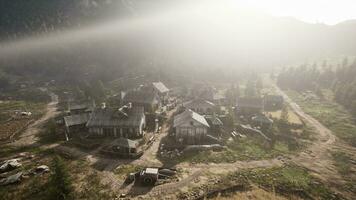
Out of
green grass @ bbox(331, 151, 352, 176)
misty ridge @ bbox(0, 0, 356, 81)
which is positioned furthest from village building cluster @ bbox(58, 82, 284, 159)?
misty ridge @ bbox(0, 0, 356, 81)

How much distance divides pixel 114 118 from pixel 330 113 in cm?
6793

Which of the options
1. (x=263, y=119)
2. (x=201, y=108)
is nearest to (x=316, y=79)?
(x=263, y=119)

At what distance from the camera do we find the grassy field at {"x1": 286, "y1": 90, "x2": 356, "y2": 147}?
6059 cm

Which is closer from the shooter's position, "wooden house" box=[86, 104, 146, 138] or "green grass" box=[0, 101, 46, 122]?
"wooden house" box=[86, 104, 146, 138]

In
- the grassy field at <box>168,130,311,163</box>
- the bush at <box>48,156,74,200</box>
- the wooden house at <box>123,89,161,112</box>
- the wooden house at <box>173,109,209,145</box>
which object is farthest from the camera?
the wooden house at <box>123,89,161,112</box>

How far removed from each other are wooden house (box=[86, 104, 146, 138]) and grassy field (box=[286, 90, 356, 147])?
158 feet

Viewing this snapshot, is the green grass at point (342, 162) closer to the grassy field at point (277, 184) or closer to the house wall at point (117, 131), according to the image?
the grassy field at point (277, 184)

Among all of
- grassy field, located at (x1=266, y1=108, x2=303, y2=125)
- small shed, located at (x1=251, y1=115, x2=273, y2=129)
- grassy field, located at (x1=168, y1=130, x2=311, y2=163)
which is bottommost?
grassy field, located at (x1=168, y1=130, x2=311, y2=163)

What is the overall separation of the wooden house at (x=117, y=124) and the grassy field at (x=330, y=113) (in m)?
48.0

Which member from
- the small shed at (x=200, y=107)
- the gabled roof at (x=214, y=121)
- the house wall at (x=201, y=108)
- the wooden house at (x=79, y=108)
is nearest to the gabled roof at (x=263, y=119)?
the gabled roof at (x=214, y=121)

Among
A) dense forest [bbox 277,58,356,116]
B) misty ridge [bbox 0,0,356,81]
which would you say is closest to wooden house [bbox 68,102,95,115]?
misty ridge [bbox 0,0,356,81]

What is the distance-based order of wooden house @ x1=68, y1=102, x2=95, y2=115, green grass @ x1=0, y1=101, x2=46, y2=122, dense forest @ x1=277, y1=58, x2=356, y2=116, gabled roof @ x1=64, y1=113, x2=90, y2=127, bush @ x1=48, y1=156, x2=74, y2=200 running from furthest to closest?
dense forest @ x1=277, y1=58, x2=356, y2=116
green grass @ x1=0, y1=101, x2=46, y2=122
wooden house @ x1=68, y1=102, x2=95, y2=115
gabled roof @ x1=64, y1=113, x2=90, y2=127
bush @ x1=48, y1=156, x2=74, y2=200

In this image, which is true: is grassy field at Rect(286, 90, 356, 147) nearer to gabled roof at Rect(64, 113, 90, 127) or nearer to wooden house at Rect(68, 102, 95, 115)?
gabled roof at Rect(64, 113, 90, 127)

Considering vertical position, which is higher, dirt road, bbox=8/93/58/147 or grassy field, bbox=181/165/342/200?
dirt road, bbox=8/93/58/147
